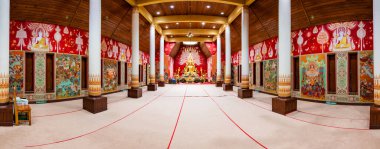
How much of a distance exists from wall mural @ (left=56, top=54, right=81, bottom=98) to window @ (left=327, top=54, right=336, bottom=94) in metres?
10.7

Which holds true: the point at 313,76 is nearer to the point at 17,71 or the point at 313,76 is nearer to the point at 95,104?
the point at 95,104

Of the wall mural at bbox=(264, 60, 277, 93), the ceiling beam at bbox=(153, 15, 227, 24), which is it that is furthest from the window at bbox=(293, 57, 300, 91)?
the ceiling beam at bbox=(153, 15, 227, 24)

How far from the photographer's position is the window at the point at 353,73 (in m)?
6.40

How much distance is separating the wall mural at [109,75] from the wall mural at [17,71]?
336 centimetres

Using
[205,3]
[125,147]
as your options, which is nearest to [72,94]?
[125,147]

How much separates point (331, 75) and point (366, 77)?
0.98 m

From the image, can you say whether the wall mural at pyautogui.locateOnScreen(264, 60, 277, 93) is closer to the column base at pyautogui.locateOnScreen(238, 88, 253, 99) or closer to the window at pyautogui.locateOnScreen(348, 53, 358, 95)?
the column base at pyautogui.locateOnScreen(238, 88, 253, 99)

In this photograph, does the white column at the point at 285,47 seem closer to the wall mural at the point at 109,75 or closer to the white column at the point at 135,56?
the white column at the point at 135,56

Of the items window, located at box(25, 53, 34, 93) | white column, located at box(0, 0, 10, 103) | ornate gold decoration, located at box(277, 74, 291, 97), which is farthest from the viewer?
window, located at box(25, 53, 34, 93)

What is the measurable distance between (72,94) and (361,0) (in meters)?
11.6

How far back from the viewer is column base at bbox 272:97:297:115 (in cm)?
489

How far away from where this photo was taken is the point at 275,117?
4562 millimetres

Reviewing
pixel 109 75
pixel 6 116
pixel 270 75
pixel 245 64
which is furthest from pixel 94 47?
pixel 270 75

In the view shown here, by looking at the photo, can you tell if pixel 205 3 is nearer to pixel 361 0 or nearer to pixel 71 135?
pixel 361 0
